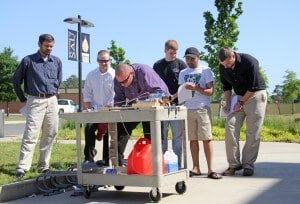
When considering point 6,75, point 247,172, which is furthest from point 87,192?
point 6,75

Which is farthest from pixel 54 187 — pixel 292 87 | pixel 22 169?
pixel 292 87

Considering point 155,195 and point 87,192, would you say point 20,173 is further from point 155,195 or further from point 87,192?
point 155,195

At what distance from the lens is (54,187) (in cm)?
692

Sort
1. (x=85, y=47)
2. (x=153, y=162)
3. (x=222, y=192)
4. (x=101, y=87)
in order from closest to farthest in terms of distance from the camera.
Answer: (x=153, y=162) → (x=222, y=192) → (x=101, y=87) → (x=85, y=47)

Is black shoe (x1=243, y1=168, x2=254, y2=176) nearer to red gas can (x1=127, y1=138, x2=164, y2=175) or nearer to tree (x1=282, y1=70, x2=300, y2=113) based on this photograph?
red gas can (x1=127, y1=138, x2=164, y2=175)

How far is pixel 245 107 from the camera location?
25.5 ft

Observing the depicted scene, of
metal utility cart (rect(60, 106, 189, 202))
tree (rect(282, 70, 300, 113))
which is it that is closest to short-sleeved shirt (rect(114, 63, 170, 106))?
metal utility cart (rect(60, 106, 189, 202))

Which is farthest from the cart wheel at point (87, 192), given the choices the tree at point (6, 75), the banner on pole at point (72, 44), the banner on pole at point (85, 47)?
the tree at point (6, 75)

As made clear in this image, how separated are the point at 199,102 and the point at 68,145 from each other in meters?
6.17

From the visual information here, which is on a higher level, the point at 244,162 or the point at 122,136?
the point at 122,136

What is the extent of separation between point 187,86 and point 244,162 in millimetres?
1552

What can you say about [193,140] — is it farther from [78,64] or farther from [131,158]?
[78,64]

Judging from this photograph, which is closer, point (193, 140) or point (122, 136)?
point (122, 136)

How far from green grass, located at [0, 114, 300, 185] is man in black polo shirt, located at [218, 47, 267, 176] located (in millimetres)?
2660
